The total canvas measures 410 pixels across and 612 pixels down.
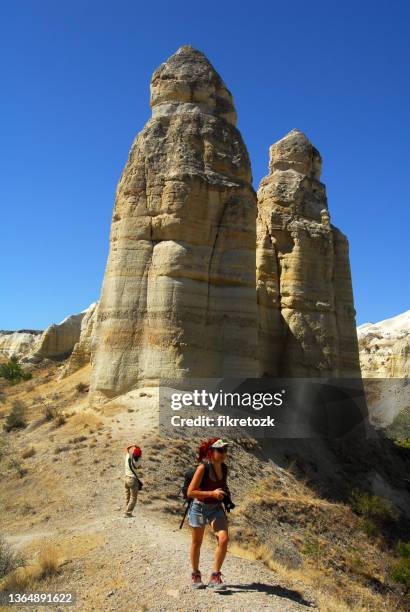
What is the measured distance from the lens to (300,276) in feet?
73.1

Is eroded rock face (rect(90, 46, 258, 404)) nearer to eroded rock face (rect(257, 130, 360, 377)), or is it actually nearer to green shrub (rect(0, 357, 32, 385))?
eroded rock face (rect(257, 130, 360, 377))

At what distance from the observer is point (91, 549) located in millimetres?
8094

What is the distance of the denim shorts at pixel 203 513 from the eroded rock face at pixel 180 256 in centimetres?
839

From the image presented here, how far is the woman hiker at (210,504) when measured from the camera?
6.39 m

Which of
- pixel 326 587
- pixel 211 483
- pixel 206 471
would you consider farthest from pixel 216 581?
pixel 326 587

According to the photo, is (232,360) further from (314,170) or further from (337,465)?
(314,170)

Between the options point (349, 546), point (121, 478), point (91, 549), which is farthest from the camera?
point (349, 546)

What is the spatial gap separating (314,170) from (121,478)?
18399 millimetres

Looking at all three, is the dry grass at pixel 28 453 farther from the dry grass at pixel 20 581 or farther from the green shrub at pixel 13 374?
the green shrub at pixel 13 374

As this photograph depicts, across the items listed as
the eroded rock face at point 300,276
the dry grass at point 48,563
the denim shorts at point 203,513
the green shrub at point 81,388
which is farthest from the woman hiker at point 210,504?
the eroded rock face at point 300,276

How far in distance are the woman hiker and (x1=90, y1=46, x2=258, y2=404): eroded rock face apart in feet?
27.3

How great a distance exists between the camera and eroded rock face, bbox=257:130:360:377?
21469 mm

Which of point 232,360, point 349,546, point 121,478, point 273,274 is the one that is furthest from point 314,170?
point 121,478

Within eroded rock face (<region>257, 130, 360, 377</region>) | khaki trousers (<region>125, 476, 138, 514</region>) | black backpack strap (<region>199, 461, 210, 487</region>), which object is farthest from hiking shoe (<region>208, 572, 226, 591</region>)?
eroded rock face (<region>257, 130, 360, 377</region>)
